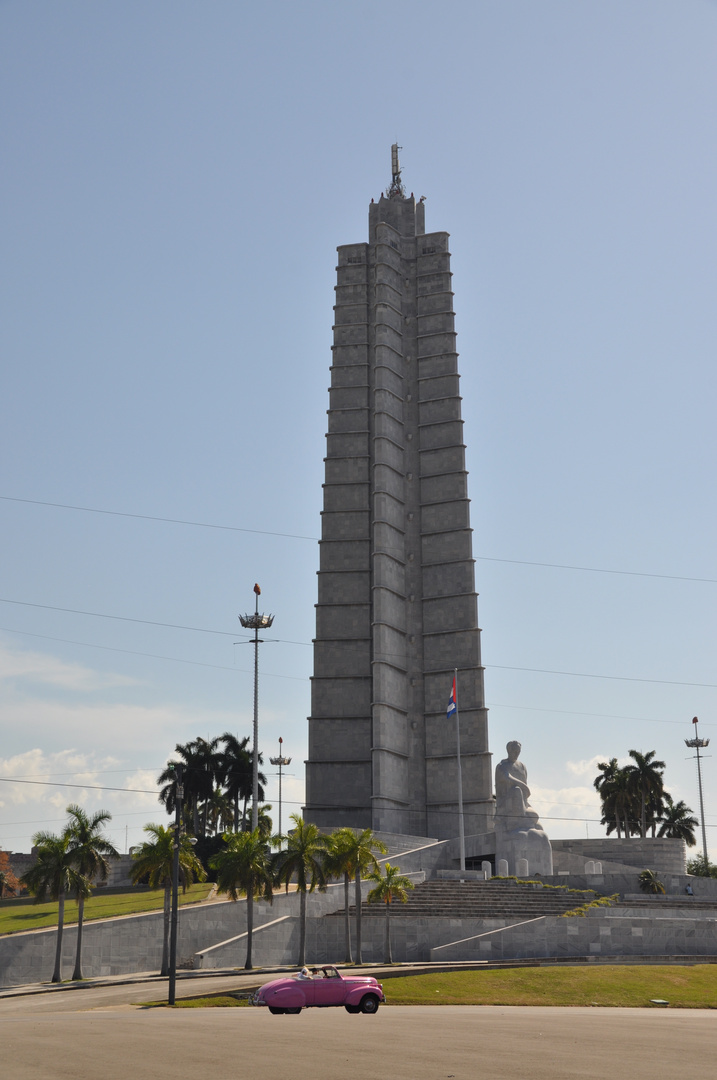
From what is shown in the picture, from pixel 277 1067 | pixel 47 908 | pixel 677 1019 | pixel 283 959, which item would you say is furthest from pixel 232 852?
pixel 277 1067

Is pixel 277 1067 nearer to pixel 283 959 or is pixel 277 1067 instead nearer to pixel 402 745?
pixel 283 959

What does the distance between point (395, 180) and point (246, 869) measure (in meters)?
66.8

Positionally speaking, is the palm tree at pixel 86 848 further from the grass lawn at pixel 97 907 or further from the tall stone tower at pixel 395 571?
the tall stone tower at pixel 395 571

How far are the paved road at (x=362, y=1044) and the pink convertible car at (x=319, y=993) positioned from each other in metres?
0.31

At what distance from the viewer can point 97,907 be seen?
1759 inches

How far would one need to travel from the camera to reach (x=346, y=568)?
7281 cm

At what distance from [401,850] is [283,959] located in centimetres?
1555

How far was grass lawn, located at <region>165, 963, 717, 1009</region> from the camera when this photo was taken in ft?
→ 93.2

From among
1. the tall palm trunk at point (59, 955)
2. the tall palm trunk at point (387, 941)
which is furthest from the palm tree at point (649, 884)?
the tall palm trunk at point (59, 955)

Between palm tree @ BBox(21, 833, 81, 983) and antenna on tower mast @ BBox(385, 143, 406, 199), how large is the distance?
6386 centimetres

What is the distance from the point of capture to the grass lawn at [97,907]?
4059cm

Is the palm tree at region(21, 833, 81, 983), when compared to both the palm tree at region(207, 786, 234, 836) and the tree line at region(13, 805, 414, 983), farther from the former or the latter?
the palm tree at region(207, 786, 234, 836)

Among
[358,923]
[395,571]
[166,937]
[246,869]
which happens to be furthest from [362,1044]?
[395,571]

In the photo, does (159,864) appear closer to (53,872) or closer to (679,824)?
(53,872)
